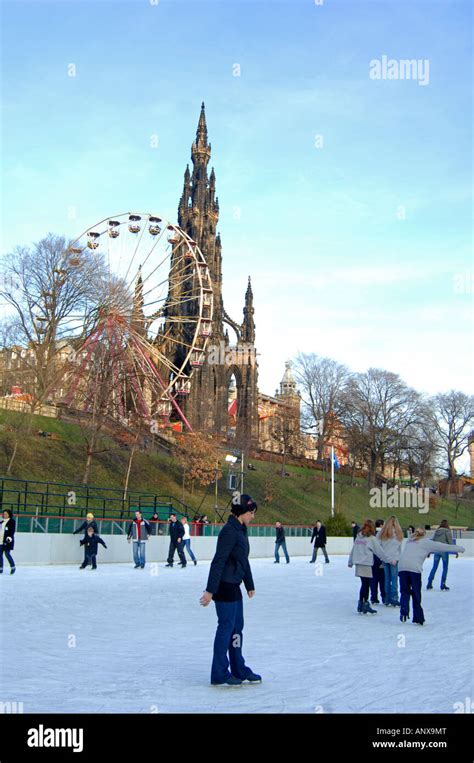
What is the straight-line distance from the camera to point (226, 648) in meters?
7.21

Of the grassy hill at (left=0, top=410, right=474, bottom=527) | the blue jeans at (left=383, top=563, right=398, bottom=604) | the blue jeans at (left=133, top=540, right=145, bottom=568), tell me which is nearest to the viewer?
the blue jeans at (left=383, top=563, right=398, bottom=604)

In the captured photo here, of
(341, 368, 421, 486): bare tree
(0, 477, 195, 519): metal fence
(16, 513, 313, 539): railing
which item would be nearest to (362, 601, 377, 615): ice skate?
(16, 513, 313, 539): railing

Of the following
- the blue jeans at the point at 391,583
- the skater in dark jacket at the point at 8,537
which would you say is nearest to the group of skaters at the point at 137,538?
the skater in dark jacket at the point at 8,537

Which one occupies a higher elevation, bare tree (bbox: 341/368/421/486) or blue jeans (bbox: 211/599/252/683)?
bare tree (bbox: 341/368/421/486)

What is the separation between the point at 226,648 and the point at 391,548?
763 cm

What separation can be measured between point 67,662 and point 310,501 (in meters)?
55.7

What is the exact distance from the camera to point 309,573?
941 inches

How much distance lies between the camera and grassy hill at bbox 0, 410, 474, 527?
43.8 m

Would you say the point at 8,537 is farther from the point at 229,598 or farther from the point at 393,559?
the point at 229,598

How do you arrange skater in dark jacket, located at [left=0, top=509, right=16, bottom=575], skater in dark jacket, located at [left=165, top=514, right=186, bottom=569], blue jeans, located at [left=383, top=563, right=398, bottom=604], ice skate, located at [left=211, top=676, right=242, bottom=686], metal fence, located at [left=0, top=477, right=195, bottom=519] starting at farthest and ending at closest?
metal fence, located at [left=0, top=477, right=195, bottom=519], skater in dark jacket, located at [left=165, top=514, right=186, bottom=569], skater in dark jacket, located at [left=0, top=509, right=16, bottom=575], blue jeans, located at [left=383, top=563, right=398, bottom=604], ice skate, located at [left=211, top=676, right=242, bottom=686]

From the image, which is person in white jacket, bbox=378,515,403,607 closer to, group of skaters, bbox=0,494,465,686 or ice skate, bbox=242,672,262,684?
group of skaters, bbox=0,494,465,686

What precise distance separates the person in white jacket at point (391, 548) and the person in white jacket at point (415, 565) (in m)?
1.49

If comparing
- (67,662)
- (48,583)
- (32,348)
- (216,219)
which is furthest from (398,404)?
(67,662)
